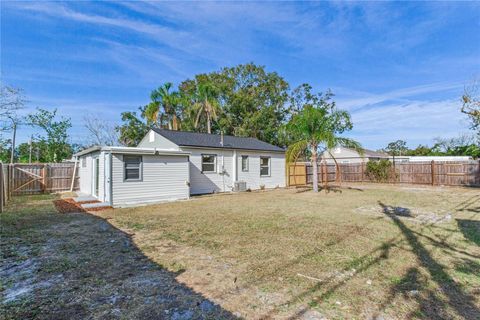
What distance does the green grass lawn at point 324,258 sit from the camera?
284 cm

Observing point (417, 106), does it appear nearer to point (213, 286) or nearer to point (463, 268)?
point (463, 268)

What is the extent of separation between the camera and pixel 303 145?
1345cm

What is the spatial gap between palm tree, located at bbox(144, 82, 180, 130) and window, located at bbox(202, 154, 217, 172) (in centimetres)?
1125

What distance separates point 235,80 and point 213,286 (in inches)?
1056

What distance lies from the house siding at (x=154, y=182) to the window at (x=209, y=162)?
2.21 metres

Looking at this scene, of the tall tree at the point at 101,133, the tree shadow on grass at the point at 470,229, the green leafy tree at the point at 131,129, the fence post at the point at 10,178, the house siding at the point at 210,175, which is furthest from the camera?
the tall tree at the point at 101,133

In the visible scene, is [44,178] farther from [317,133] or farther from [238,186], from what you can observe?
[317,133]

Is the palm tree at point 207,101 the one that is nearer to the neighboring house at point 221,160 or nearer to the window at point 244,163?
the neighboring house at point 221,160

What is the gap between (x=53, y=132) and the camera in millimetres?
23562

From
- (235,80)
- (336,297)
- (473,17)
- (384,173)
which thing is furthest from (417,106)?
(336,297)

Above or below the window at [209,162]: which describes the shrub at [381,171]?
below

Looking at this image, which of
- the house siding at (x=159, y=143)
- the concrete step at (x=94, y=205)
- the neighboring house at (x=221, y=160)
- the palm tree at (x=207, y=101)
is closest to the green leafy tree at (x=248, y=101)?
the palm tree at (x=207, y=101)

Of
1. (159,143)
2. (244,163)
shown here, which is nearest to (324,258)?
(244,163)

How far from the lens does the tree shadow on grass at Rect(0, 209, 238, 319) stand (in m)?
2.64
